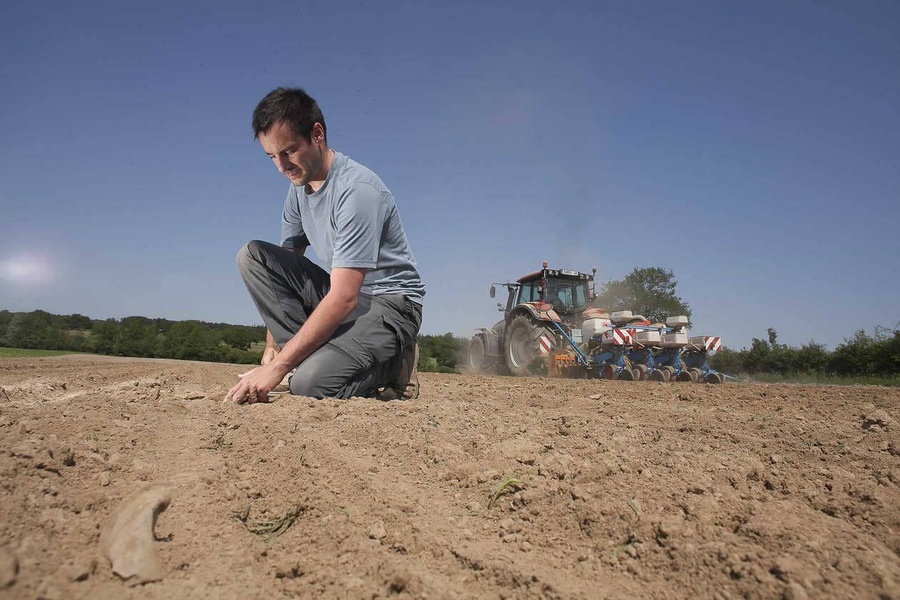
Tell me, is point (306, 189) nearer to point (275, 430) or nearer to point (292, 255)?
point (292, 255)

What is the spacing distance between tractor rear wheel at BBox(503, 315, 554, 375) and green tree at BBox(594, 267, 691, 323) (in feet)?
50.1

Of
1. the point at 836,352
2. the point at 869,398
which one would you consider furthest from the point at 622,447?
the point at 836,352

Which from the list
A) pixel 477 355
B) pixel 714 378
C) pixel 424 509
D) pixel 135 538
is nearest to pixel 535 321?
pixel 477 355

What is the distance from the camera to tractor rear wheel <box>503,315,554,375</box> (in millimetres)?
10258

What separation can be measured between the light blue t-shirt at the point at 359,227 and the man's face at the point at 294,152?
0.09m

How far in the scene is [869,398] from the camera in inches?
206

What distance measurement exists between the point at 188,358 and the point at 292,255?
13451mm

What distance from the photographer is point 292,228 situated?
3.54 m

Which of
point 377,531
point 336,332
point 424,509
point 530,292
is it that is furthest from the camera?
point 530,292

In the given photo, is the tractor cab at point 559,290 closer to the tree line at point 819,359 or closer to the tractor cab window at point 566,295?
the tractor cab window at point 566,295

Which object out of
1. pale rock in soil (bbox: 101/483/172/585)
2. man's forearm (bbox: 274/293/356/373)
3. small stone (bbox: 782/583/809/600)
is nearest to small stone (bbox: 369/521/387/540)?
pale rock in soil (bbox: 101/483/172/585)

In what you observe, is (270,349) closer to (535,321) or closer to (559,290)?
(535,321)

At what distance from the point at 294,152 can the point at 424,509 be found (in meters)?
2.08

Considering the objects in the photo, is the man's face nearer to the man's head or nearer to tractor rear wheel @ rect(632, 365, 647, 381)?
the man's head
